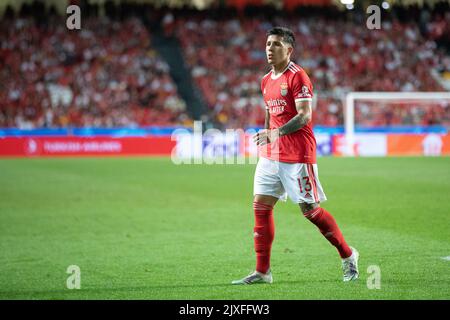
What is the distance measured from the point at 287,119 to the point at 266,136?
0.99ft

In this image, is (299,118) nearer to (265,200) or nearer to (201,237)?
(265,200)

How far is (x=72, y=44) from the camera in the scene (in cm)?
3684

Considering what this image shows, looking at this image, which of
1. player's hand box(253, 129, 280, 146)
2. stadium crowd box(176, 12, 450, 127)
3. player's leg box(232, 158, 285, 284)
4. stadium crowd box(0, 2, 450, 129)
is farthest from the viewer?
stadium crowd box(176, 12, 450, 127)

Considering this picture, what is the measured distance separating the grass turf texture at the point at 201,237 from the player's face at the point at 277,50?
6.58 ft

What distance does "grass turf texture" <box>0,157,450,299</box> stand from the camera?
673 centimetres

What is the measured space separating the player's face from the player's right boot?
6.27ft

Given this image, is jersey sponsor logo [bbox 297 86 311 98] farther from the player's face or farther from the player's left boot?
the player's left boot

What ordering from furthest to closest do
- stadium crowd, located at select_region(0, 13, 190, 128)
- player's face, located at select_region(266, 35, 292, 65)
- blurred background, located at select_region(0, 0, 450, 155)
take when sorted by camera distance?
stadium crowd, located at select_region(0, 13, 190, 128)
blurred background, located at select_region(0, 0, 450, 155)
player's face, located at select_region(266, 35, 292, 65)

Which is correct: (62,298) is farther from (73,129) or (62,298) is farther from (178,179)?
(73,129)

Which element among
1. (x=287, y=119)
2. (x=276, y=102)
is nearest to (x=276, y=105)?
(x=276, y=102)

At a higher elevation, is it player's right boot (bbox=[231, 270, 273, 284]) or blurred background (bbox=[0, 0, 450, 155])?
blurred background (bbox=[0, 0, 450, 155])

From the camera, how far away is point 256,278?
22.8 feet

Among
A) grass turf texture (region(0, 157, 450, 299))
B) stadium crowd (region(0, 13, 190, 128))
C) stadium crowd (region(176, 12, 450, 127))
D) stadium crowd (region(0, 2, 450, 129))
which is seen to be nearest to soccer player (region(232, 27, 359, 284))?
grass turf texture (region(0, 157, 450, 299))

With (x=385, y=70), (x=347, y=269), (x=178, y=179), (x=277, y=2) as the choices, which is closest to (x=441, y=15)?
(x=385, y=70)
